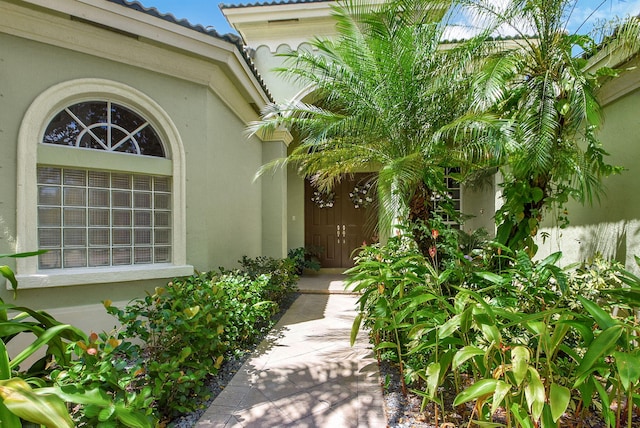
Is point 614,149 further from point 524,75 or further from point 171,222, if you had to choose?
point 171,222

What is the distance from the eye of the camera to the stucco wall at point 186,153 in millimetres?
3775

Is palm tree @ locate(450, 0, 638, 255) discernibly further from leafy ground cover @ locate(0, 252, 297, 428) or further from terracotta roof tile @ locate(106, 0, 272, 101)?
leafy ground cover @ locate(0, 252, 297, 428)

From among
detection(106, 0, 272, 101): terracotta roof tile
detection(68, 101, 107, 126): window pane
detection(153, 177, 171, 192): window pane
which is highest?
detection(106, 0, 272, 101): terracotta roof tile

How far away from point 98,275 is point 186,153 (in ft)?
6.91

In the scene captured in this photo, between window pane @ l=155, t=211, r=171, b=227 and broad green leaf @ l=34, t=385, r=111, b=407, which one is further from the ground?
window pane @ l=155, t=211, r=171, b=227

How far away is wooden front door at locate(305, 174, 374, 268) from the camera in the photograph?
1046 centimetres

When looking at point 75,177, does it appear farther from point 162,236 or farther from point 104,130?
point 162,236

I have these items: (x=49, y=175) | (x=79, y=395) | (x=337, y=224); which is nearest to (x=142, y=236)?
(x=49, y=175)

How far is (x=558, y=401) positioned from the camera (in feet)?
5.40

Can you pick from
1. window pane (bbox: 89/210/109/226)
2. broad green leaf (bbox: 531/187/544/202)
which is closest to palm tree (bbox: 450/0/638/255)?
broad green leaf (bbox: 531/187/544/202)

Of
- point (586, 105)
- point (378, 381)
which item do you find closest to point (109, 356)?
point (378, 381)

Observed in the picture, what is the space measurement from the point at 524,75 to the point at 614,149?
1708 mm

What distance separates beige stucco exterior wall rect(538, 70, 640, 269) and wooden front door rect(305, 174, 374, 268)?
A: 619cm

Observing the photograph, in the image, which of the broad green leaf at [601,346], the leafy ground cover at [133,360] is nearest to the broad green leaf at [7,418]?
the leafy ground cover at [133,360]
